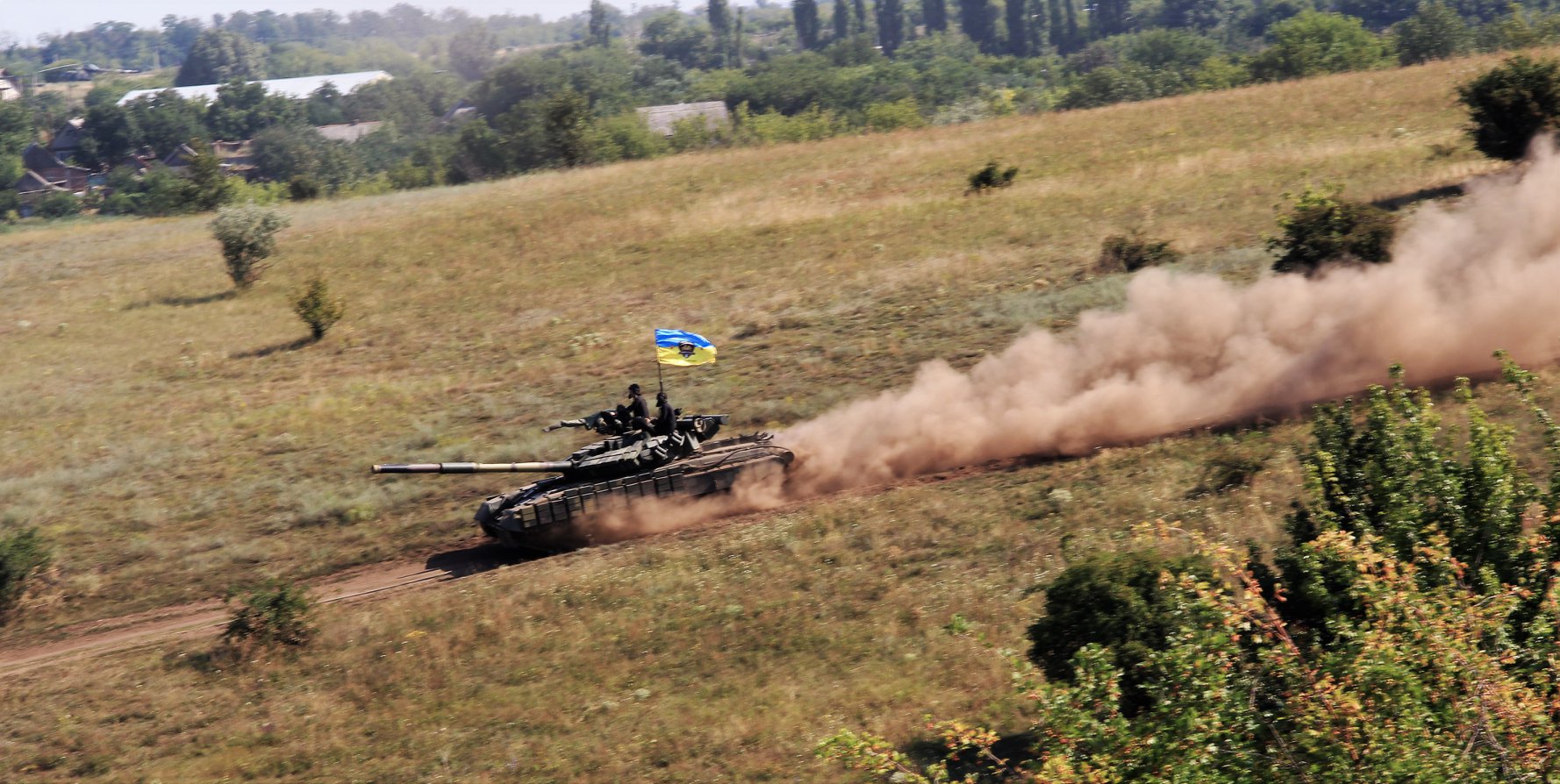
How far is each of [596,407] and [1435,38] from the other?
65.9m

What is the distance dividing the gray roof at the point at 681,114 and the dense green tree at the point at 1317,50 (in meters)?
43.9

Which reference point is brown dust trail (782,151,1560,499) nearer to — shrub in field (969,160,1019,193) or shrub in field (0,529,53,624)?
shrub in field (0,529,53,624)

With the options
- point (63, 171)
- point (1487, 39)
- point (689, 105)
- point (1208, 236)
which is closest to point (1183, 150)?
point (1208, 236)

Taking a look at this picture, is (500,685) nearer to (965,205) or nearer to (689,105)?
(965,205)

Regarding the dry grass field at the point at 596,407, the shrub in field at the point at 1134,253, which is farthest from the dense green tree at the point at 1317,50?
the shrub in field at the point at 1134,253

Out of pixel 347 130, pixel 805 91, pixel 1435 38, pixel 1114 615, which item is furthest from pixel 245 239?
pixel 347 130

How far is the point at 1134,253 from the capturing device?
37.9m

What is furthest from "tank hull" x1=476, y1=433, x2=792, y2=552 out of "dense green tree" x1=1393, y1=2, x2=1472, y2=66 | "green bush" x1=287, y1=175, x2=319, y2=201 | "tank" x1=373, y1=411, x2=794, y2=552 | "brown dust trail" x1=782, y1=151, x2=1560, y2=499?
"dense green tree" x1=1393, y1=2, x2=1472, y2=66

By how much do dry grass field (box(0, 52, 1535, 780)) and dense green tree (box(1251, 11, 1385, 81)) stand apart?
24.2 m

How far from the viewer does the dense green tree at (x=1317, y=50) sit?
8050 centimetres

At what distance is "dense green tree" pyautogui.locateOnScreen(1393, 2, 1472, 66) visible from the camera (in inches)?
3125

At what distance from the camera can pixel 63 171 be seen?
138625mm

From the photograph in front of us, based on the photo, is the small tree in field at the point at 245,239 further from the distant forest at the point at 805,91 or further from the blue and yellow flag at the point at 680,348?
the blue and yellow flag at the point at 680,348

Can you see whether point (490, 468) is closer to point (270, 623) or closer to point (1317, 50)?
point (270, 623)
